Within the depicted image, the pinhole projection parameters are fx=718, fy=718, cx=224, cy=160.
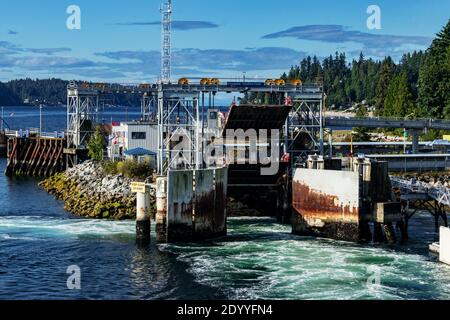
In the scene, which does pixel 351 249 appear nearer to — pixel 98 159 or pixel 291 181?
pixel 291 181

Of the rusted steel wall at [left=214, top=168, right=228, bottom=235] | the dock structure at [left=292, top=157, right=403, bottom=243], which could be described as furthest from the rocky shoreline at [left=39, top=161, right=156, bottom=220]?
the dock structure at [left=292, top=157, right=403, bottom=243]

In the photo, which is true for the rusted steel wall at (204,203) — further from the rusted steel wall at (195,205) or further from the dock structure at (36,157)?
the dock structure at (36,157)

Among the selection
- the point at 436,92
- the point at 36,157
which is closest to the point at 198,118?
the point at 36,157

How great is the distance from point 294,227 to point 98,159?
112ft

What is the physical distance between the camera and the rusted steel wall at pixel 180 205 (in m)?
48.8

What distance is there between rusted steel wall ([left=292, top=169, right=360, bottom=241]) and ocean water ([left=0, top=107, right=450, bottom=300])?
4.45 feet

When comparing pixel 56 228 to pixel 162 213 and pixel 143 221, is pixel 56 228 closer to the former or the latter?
pixel 143 221

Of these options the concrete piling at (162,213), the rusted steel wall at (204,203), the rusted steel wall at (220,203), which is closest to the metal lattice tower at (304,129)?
the rusted steel wall at (220,203)

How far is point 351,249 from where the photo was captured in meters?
47.4

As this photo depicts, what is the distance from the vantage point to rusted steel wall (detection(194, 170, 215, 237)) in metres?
50.3

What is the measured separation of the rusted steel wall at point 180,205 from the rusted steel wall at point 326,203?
8.75 m

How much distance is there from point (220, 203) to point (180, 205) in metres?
3.99

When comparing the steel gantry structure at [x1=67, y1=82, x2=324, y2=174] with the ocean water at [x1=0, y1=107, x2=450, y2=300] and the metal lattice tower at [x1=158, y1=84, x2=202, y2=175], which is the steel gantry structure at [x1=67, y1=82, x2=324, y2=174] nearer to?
the metal lattice tower at [x1=158, y1=84, x2=202, y2=175]

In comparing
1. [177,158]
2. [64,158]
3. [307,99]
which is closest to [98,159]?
[64,158]
